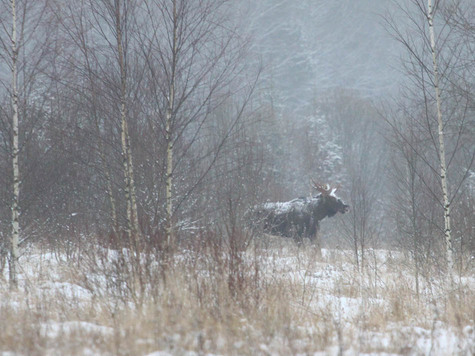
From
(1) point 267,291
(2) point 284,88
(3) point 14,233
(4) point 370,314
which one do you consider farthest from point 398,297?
(2) point 284,88

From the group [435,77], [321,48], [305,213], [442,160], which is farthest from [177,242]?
[321,48]

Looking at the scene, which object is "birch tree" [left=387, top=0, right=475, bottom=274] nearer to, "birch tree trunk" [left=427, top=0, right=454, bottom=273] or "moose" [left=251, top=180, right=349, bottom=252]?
"birch tree trunk" [left=427, top=0, right=454, bottom=273]

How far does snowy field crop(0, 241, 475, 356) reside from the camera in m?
4.47

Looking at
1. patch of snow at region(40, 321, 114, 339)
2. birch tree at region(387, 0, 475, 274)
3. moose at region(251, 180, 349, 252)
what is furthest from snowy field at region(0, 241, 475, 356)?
moose at region(251, 180, 349, 252)

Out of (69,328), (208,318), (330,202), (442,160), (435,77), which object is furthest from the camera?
(330,202)

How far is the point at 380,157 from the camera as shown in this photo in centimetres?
4391

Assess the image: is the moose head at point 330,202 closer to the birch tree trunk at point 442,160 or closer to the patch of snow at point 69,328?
the birch tree trunk at point 442,160

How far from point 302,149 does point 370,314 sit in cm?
3467

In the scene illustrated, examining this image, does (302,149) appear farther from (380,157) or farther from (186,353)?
(186,353)

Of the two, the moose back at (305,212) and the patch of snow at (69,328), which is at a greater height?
the moose back at (305,212)

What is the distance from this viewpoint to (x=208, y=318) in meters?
5.10

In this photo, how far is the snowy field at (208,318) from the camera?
14.7 ft

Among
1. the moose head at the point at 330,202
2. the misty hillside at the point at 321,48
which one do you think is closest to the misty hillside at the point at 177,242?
the moose head at the point at 330,202

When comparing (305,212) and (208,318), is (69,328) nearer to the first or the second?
(208,318)
